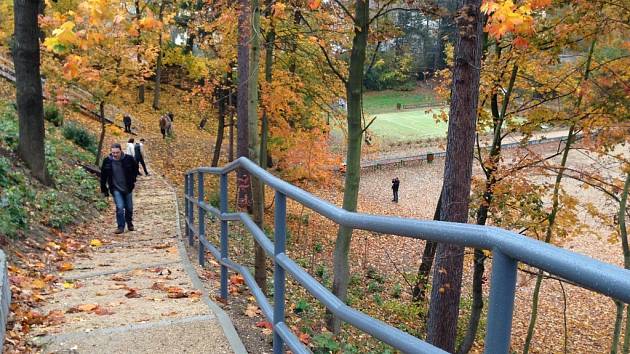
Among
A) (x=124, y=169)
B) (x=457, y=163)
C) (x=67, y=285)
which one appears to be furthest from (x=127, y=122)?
(x=457, y=163)

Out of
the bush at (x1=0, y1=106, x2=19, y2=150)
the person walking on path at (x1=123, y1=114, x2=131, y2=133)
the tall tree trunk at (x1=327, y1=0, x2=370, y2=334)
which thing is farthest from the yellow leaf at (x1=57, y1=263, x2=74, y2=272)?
the person walking on path at (x1=123, y1=114, x2=131, y2=133)

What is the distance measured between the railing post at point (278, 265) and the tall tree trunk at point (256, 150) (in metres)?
2.82

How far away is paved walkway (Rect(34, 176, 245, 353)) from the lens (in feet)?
12.4

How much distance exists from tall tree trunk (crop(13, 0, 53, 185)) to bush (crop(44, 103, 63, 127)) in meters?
9.95

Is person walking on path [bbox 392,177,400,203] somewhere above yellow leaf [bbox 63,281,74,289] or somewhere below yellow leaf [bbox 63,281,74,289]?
below

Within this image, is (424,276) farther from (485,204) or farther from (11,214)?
(11,214)

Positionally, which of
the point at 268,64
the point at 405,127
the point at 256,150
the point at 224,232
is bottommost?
the point at 405,127

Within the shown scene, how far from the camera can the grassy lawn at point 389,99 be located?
232ft

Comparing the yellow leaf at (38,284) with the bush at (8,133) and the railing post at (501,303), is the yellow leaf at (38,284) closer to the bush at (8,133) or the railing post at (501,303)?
the railing post at (501,303)

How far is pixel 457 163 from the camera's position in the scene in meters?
6.37

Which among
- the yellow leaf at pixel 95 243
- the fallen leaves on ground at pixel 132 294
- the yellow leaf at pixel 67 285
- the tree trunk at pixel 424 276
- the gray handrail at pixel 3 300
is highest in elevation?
the gray handrail at pixel 3 300

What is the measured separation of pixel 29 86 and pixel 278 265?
30.3 feet

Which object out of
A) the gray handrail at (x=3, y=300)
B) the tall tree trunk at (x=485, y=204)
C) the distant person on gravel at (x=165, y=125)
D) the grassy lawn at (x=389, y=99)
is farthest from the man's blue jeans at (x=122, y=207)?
the grassy lawn at (x=389, y=99)

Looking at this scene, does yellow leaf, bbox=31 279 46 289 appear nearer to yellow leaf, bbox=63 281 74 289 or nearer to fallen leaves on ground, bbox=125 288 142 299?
yellow leaf, bbox=63 281 74 289
